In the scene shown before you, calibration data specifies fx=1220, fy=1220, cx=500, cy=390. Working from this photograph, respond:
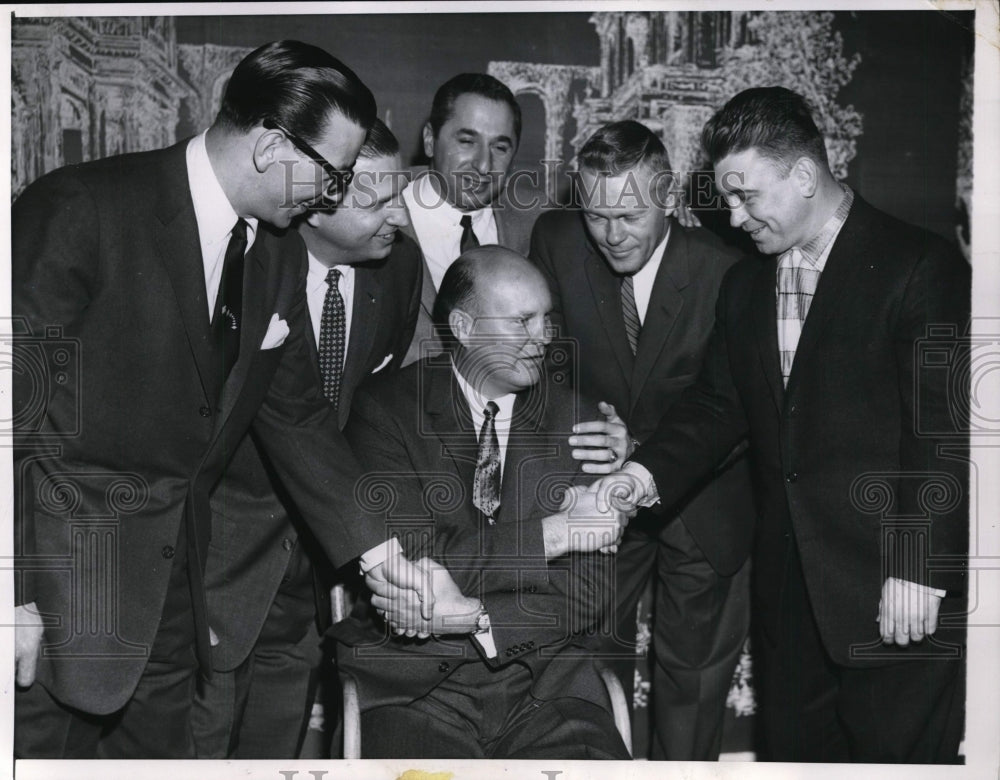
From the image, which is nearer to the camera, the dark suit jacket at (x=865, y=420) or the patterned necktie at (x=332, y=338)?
the dark suit jacket at (x=865, y=420)

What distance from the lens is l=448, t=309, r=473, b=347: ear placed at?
3750mm

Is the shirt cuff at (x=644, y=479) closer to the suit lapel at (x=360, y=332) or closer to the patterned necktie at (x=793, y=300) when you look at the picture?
the patterned necktie at (x=793, y=300)

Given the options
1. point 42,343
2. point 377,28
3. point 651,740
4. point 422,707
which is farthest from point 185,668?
point 377,28

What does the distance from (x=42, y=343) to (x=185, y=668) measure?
109cm

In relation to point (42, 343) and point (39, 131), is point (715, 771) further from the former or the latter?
point (39, 131)

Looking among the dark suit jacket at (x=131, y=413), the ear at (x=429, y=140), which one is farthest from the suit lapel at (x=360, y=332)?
the ear at (x=429, y=140)

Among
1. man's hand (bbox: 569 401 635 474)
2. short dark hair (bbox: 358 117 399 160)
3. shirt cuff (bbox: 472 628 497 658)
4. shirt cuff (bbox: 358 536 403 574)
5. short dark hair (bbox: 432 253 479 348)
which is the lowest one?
shirt cuff (bbox: 472 628 497 658)

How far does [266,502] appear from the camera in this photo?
389 centimetres

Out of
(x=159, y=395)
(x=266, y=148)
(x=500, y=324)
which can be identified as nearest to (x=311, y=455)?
(x=159, y=395)

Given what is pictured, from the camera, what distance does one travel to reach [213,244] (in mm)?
3525

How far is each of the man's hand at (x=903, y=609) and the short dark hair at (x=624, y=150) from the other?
1.49 meters

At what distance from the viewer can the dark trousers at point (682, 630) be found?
411 centimetres

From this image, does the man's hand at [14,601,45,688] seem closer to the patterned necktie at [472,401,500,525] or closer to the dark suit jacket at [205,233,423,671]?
the dark suit jacket at [205,233,423,671]

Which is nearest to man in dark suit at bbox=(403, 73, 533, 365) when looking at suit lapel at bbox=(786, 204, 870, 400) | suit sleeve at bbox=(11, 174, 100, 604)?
suit lapel at bbox=(786, 204, 870, 400)
